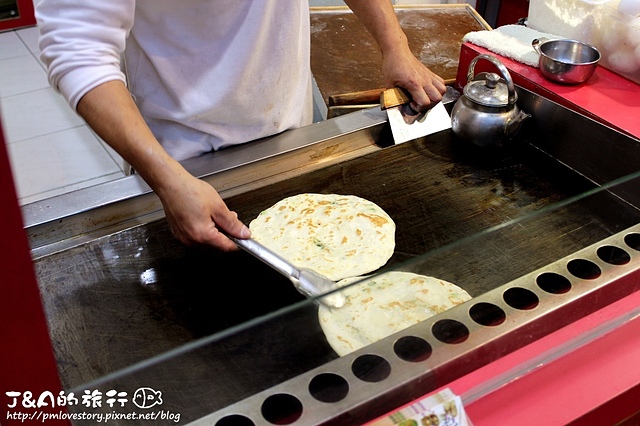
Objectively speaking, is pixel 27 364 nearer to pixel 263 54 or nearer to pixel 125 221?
pixel 125 221

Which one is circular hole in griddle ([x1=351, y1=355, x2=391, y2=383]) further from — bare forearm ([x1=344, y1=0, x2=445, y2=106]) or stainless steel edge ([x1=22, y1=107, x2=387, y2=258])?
bare forearm ([x1=344, y1=0, x2=445, y2=106])

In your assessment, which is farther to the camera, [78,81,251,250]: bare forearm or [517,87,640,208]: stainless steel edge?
[517,87,640,208]: stainless steel edge

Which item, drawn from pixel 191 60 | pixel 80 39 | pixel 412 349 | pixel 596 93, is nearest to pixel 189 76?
pixel 191 60

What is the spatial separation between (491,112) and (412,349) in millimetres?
1172

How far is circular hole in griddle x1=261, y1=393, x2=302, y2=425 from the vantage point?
832mm

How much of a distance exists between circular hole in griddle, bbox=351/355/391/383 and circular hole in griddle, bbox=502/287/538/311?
260 mm

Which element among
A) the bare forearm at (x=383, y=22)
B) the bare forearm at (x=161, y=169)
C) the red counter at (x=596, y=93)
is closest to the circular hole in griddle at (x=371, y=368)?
the bare forearm at (x=161, y=169)

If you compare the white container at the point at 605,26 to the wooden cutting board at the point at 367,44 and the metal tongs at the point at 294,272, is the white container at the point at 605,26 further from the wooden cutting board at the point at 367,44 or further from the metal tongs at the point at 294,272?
the metal tongs at the point at 294,272

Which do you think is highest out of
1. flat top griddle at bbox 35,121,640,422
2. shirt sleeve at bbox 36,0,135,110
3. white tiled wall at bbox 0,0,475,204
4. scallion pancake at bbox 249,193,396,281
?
shirt sleeve at bbox 36,0,135,110

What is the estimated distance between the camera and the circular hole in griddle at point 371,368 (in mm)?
894

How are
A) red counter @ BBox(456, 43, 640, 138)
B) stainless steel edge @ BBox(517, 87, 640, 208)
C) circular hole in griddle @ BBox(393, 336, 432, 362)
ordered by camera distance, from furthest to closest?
red counter @ BBox(456, 43, 640, 138) < stainless steel edge @ BBox(517, 87, 640, 208) < circular hole in griddle @ BBox(393, 336, 432, 362)

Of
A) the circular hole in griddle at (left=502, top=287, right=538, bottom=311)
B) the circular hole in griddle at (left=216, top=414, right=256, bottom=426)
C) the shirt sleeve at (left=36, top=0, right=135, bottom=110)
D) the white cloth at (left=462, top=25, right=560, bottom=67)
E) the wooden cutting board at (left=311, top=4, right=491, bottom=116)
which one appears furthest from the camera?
the wooden cutting board at (left=311, top=4, right=491, bottom=116)

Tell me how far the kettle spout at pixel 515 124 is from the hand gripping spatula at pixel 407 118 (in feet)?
0.69

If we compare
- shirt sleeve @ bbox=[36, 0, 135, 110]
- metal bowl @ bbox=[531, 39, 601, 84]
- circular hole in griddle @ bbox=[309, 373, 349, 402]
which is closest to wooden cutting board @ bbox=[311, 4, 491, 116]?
metal bowl @ bbox=[531, 39, 601, 84]
